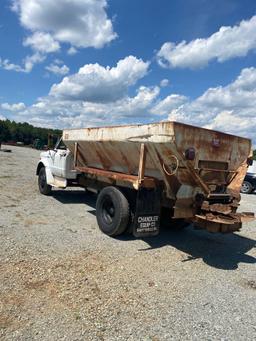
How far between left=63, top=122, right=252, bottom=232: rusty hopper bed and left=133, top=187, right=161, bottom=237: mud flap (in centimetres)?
15

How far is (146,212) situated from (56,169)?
456 cm

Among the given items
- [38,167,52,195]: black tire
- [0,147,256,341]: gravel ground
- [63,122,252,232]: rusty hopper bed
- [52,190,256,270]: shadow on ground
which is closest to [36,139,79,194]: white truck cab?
[38,167,52,195]: black tire

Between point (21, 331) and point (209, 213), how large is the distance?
140 inches

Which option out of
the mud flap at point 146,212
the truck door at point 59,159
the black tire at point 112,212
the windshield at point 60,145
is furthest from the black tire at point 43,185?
the mud flap at point 146,212

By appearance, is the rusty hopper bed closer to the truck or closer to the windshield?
the truck

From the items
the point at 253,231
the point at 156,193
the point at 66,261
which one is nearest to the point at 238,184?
the point at 156,193

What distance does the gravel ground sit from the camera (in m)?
3.39

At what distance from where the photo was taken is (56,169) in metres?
9.59

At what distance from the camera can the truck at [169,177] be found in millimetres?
5348

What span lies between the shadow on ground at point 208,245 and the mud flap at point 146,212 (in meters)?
0.45

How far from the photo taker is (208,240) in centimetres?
706

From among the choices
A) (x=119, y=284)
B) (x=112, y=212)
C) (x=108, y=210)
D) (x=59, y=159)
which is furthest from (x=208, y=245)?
(x=59, y=159)

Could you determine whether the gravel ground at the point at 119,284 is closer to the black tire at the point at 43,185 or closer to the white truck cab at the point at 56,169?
the white truck cab at the point at 56,169

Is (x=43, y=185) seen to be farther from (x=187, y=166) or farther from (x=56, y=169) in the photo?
(x=187, y=166)
